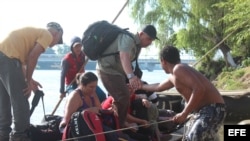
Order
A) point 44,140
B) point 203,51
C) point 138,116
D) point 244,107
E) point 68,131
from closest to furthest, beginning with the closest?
point 68,131 < point 44,140 < point 138,116 < point 244,107 < point 203,51

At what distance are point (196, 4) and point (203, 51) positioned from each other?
9.76 feet

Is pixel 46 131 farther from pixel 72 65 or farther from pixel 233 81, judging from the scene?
pixel 233 81

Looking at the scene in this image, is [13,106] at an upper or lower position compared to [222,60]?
upper

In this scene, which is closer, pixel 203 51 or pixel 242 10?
pixel 242 10

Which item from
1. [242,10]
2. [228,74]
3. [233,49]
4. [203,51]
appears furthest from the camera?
[203,51]

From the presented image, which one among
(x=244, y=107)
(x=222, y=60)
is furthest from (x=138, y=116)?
(x=222, y=60)

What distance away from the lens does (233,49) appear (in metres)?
25.1

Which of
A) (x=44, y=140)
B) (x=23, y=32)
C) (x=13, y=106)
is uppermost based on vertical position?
(x=23, y=32)

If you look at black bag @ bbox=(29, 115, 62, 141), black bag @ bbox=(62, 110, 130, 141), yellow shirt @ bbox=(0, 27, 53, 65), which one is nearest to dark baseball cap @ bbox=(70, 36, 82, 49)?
black bag @ bbox=(29, 115, 62, 141)

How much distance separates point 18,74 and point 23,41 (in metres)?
0.38

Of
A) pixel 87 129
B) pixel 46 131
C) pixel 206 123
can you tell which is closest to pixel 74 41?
pixel 46 131

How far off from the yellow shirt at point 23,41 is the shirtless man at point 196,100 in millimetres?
1253

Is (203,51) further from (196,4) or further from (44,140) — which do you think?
(44,140)

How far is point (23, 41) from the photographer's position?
509cm
